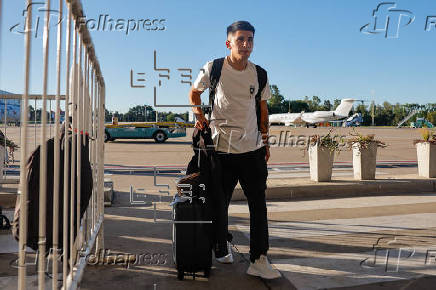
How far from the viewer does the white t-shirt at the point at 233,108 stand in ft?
10.2

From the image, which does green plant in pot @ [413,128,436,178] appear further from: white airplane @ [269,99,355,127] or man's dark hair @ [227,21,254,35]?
white airplane @ [269,99,355,127]

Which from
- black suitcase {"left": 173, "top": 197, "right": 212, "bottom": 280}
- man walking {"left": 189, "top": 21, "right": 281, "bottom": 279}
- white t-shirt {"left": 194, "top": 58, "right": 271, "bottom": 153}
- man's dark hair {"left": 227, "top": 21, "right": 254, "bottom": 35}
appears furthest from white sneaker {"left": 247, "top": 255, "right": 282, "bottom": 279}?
man's dark hair {"left": 227, "top": 21, "right": 254, "bottom": 35}

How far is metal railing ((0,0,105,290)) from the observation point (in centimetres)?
127

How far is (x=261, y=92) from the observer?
3297 mm

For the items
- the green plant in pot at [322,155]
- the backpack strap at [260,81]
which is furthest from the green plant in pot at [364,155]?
the backpack strap at [260,81]

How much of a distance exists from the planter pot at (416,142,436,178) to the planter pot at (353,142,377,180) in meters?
1.04

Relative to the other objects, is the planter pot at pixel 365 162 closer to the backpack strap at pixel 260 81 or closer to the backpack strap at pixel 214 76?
the backpack strap at pixel 260 81

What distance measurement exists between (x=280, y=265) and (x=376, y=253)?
0.93m

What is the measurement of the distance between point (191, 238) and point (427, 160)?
241 inches

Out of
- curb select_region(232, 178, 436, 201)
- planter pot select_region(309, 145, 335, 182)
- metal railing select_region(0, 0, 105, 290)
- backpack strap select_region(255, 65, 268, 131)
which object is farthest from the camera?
planter pot select_region(309, 145, 335, 182)

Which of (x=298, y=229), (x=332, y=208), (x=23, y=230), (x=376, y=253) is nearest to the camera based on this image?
(x=23, y=230)

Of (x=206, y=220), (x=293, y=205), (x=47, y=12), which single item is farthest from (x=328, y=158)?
(x=47, y=12)

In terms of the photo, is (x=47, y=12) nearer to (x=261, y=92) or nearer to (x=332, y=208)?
(x=261, y=92)

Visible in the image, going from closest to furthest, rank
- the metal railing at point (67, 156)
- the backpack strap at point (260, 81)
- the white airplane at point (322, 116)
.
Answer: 1. the metal railing at point (67, 156)
2. the backpack strap at point (260, 81)
3. the white airplane at point (322, 116)
